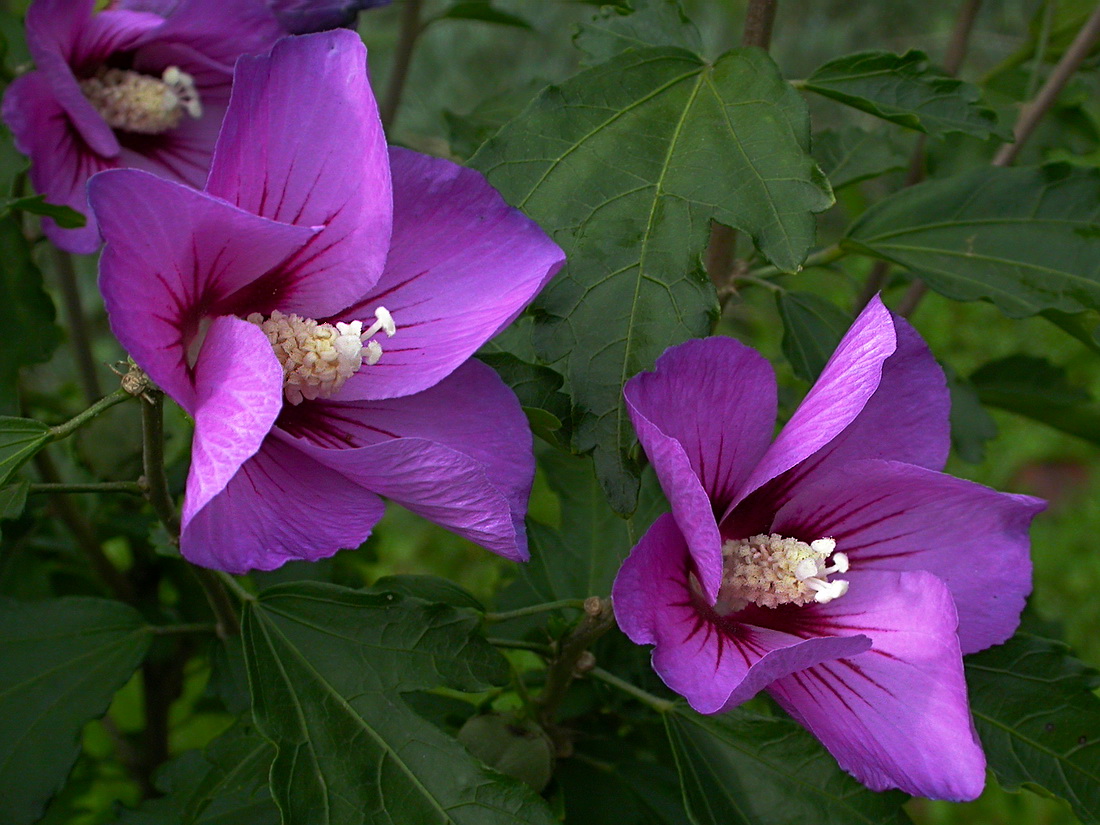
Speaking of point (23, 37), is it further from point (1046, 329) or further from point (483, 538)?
point (1046, 329)

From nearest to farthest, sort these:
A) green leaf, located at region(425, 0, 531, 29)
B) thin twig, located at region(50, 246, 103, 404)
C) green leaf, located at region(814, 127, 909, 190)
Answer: green leaf, located at region(814, 127, 909, 190), thin twig, located at region(50, 246, 103, 404), green leaf, located at region(425, 0, 531, 29)

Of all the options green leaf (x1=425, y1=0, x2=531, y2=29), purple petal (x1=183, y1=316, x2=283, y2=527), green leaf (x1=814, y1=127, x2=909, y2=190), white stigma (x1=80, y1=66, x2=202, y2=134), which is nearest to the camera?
purple petal (x1=183, y1=316, x2=283, y2=527)

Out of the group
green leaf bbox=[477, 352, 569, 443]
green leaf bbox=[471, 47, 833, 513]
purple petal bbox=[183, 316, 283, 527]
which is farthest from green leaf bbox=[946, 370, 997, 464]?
purple petal bbox=[183, 316, 283, 527]

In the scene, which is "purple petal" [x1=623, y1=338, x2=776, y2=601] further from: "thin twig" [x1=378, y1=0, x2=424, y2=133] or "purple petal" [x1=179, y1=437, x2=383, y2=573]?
"thin twig" [x1=378, y1=0, x2=424, y2=133]

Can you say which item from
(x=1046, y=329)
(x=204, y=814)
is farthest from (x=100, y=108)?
(x=1046, y=329)

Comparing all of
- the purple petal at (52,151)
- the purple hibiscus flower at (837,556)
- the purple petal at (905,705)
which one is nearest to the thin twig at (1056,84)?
the purple hibiscus flower at (837,556)

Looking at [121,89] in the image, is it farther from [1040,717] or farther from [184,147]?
[1040,717]

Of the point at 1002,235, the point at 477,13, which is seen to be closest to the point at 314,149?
the point at 1002,235

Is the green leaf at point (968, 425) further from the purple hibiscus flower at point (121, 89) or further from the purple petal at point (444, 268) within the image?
the purple hibiscus flower at point (121, 89)
